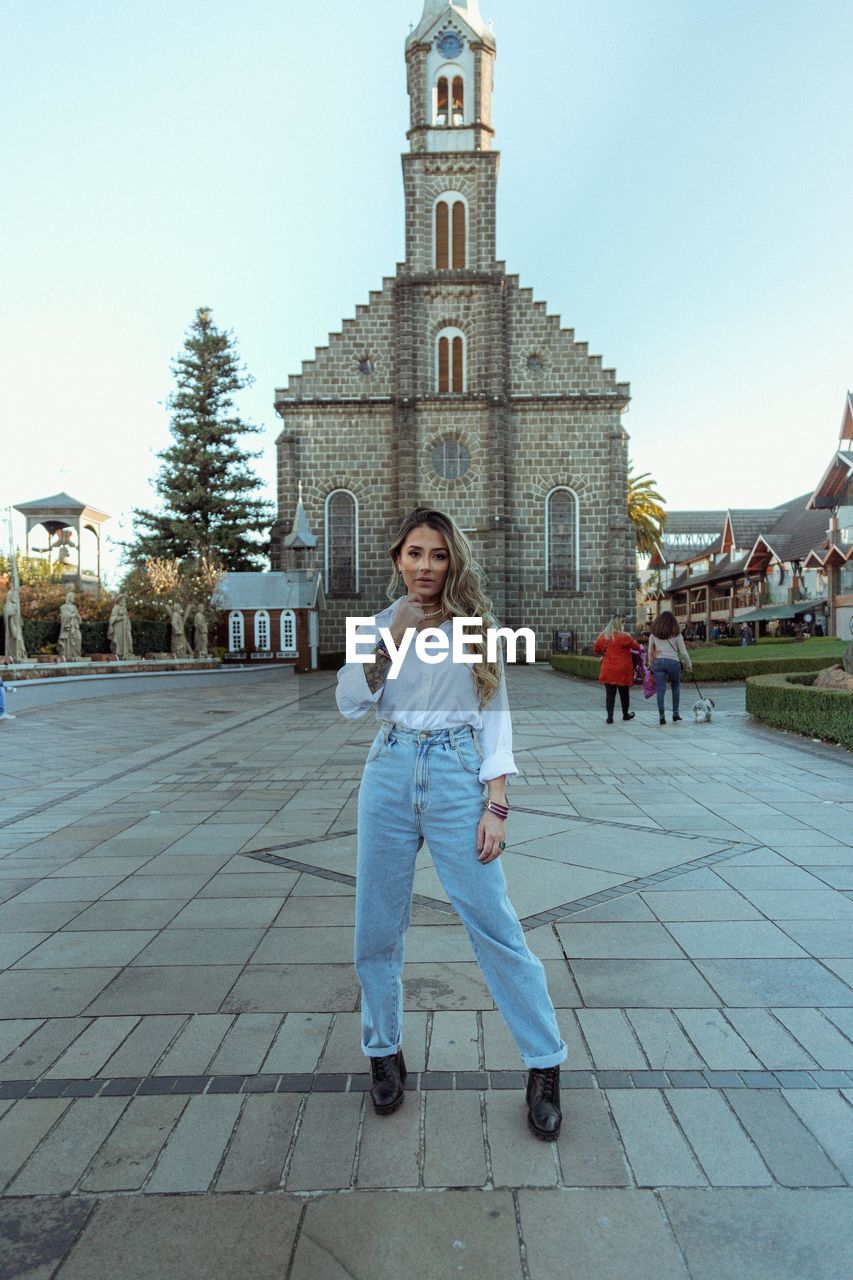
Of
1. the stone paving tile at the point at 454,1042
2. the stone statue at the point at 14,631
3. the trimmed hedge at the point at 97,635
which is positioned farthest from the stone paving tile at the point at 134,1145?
the trimmed hedge at the point at 97,635

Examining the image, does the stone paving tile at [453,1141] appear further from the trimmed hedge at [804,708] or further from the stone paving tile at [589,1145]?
the trimmed hedge at [804,708]

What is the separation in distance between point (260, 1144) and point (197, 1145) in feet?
0.61

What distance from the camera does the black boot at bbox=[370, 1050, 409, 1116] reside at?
2.88 m

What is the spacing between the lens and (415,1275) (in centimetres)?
219

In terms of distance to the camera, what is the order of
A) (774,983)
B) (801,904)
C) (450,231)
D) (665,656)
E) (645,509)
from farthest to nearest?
(645,509)
(450,231)
(665,656)
(801,904)
(774,983)

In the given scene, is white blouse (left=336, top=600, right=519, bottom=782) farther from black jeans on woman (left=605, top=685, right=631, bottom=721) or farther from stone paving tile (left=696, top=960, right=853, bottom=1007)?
black jeans on woman (left=605, top=685, right=631, bottom=721)

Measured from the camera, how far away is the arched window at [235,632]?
129ft

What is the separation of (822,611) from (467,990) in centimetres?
5064

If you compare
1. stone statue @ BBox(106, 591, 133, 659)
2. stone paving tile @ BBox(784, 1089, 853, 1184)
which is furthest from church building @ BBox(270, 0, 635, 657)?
stone paving tile @ BBox(784, 1089, 853, 1184)

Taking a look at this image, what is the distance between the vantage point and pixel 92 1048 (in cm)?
336

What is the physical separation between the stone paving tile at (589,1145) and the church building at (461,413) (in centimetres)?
3549

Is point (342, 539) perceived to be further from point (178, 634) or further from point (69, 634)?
point (69, 634)

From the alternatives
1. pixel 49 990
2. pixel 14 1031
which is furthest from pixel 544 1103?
pixel 49 990

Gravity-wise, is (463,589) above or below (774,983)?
above
